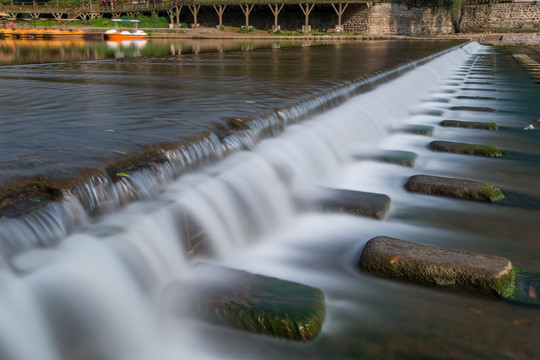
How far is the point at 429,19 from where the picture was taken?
4109 cm

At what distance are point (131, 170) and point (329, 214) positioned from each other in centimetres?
145

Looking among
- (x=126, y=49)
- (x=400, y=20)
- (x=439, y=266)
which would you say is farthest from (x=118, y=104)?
(x=400, y=20)

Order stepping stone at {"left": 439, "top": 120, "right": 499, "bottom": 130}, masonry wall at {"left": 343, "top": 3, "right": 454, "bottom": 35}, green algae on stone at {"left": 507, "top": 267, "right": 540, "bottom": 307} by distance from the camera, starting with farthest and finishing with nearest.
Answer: masonry wall at {"left": 343, "top": 3, "right": 454, "bottom": 35}
stepping stone at {"left": 439, "top": 120, "right": 499, "bottom": 130}
green algae on stone at {"left": 507, "top": 267, "right": 540, "bottom": 307}

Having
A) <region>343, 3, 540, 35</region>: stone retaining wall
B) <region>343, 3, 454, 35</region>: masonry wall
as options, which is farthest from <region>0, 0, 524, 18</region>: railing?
<region>343, 3, 540, 35</region>: stone retaining wall

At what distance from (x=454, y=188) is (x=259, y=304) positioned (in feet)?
7.46

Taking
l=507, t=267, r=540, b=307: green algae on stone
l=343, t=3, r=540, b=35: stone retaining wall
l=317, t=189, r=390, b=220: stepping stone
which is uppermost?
l=343, t=3, r=540, b=35: stone retaining wall

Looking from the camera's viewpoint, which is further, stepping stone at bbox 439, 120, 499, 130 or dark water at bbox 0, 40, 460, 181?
stepping stone at bbox 439, 120, 499, 130

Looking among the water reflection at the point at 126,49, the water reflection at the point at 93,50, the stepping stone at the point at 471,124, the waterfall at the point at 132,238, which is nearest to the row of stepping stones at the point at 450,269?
the waterfall at the point at 132,238

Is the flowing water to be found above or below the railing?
below

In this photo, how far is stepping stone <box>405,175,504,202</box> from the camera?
3666 mm

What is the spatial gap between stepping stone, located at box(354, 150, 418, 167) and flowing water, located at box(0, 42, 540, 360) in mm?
90

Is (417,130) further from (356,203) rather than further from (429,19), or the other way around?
(429,19)

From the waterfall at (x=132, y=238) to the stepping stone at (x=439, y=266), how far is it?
30.8 inches

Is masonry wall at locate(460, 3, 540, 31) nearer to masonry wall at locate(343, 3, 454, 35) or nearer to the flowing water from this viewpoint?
masonry wall at locate(343, 3, 454, 35)
